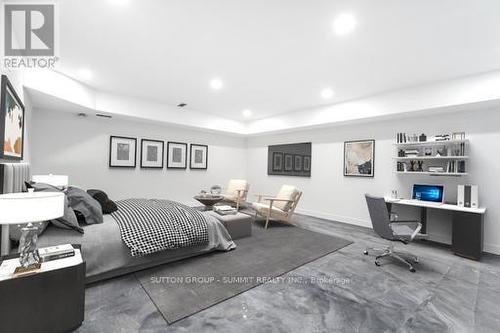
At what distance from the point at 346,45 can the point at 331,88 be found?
1486 mm

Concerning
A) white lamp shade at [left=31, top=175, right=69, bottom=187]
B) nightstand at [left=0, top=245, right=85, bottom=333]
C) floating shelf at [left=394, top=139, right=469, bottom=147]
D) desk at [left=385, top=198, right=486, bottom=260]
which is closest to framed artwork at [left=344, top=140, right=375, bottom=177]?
floating shelf at [left=394, top=139, right=469, bottom=147]

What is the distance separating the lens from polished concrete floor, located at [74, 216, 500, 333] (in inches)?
69.1

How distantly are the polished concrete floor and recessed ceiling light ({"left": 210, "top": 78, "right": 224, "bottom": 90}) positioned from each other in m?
3.14

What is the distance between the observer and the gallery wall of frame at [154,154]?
514 centimetres

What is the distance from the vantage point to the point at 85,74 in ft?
12.1

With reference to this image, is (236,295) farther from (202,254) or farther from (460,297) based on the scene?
(460,297)

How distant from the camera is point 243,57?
3018mm

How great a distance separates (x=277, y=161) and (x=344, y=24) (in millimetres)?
4675

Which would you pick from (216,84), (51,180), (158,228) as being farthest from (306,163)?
(51,180)

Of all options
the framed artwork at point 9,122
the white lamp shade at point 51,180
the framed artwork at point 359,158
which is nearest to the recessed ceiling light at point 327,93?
the framed artwork at point 359,158

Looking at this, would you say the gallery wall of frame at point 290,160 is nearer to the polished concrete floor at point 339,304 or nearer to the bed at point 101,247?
the polished concrete floor at point 339,304

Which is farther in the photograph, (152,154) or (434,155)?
(152,154)

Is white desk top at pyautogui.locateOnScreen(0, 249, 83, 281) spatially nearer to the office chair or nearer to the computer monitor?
the office chair

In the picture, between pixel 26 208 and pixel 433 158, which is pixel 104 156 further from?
pixel 433 158
